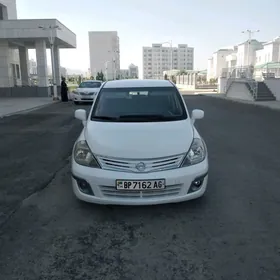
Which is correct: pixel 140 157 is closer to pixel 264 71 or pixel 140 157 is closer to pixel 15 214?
pixel 15 214

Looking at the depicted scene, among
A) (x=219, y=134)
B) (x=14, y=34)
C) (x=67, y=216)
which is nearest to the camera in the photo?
(x=67, y=216)

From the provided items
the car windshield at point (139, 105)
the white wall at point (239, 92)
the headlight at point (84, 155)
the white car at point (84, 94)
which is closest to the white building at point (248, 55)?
the white wall at point (239, 92)

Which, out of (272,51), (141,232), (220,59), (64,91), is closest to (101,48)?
(220,59)

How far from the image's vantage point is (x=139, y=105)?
5.10 meters

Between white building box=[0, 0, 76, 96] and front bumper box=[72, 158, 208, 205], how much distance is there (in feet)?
85.8

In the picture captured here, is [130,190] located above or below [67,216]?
above

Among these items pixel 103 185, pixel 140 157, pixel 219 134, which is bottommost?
pixel 219 134

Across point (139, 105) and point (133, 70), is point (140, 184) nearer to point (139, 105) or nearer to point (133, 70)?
point (139, 105)

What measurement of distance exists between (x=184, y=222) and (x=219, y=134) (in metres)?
6.45

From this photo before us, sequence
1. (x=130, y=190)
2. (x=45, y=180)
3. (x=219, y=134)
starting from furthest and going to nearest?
(x=219, y=134)
(x=45, y=180)
(x=130, y=190)

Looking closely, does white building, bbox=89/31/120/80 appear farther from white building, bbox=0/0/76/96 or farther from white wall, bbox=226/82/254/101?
white wall, bbox=226/82/254/101

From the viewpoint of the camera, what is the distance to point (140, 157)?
12.3ft

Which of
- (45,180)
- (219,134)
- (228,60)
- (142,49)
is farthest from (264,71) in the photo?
(142,49)

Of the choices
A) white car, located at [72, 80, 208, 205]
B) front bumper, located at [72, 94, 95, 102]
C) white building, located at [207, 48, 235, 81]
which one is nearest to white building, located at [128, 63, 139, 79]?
white building, located at [207, 48, 235, 81]
